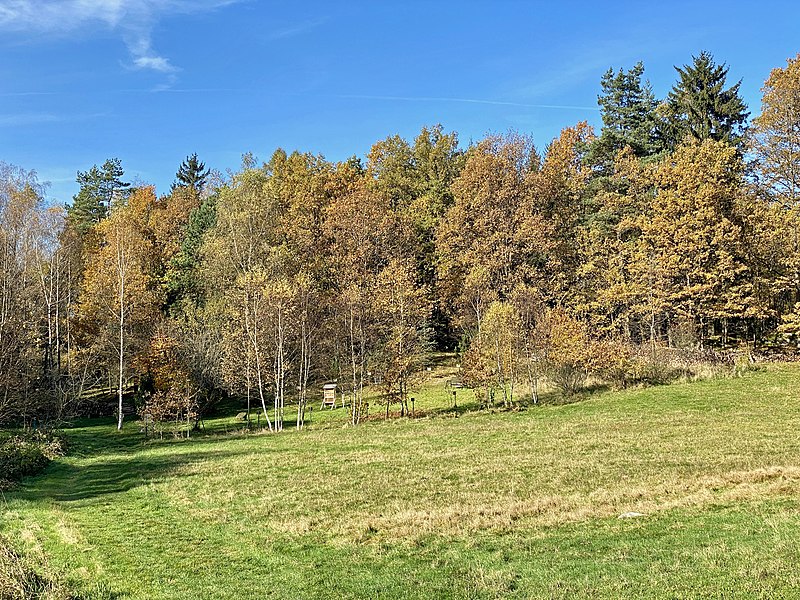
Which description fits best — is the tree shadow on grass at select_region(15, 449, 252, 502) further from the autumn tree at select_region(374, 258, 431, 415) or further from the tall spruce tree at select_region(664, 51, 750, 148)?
the tall spruce tree at select_region(664, 51, 750, 148)

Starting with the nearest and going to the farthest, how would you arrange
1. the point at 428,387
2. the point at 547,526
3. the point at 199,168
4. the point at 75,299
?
the point at 547,526 → the point at 428,387 → the point at 75,299 → the point at 199,168

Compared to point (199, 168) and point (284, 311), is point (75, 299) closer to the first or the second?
point (284, 311)

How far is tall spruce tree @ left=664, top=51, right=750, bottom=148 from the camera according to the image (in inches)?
1911

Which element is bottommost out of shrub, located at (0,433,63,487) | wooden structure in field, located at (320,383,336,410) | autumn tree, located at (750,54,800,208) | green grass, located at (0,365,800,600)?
green grass, located at (0,365,800,600)


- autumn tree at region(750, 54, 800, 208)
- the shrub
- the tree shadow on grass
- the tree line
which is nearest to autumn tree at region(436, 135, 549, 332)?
the tree line

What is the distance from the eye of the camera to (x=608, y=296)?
4247cm

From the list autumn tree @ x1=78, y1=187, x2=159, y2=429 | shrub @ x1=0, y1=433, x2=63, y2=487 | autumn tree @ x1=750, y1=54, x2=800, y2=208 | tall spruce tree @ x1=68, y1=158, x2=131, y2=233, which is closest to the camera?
shrub @ x1=0, y1=433, x2=63, y2=487

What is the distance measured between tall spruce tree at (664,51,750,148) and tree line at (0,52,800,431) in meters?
0.17

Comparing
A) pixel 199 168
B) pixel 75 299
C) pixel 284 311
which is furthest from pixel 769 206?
pixel 199 168

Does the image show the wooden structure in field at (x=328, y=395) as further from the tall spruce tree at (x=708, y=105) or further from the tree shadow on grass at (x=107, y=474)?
the tall spruce tree at (x=708, y=105)

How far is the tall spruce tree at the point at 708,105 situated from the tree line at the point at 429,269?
168 millimetres

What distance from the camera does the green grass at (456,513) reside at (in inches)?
380

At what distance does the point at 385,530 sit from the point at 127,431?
3352 centimetres

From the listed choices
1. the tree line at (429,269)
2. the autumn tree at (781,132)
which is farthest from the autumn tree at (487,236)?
the autumn tree at (781,132)
